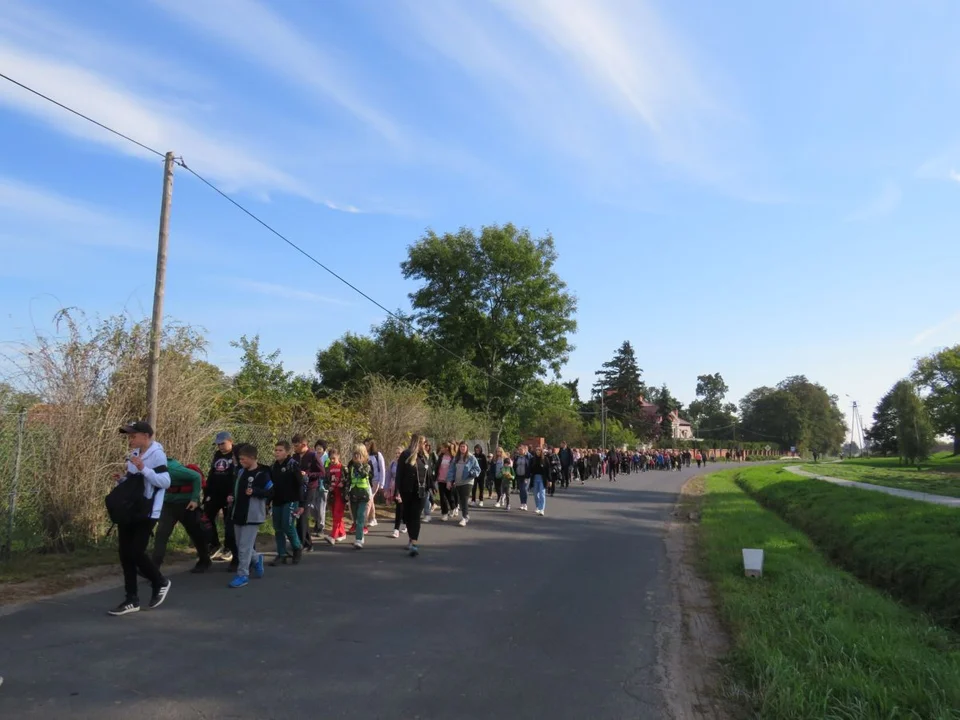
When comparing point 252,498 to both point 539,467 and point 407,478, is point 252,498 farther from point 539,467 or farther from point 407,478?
point 539,467

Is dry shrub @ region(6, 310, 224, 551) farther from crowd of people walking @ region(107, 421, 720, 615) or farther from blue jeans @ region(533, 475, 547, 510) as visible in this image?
blue jeans @ region(533, 475, 547, 510)

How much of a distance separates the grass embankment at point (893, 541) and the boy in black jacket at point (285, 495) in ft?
26.8

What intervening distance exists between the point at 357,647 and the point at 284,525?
3.91m

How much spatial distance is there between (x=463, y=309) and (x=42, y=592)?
3715 centimetres

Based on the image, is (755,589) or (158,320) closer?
(755,589)

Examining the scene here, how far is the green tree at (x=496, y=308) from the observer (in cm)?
4425

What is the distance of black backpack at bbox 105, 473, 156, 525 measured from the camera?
6559mm

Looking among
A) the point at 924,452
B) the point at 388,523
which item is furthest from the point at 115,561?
the point at 924,452

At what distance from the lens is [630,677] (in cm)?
554

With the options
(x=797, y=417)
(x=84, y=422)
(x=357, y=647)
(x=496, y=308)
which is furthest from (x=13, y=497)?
(x=797, y=417)

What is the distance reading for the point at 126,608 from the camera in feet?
22.3

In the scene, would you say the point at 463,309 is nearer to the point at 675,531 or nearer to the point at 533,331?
the point at 533,331

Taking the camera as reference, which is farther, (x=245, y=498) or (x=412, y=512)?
(x=412, y=512)

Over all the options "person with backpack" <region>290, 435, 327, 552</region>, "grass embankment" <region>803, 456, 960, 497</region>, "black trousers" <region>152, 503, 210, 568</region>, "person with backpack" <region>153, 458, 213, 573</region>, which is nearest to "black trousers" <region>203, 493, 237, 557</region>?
"black trousers" <region>152, 503, 210, 568</region>
